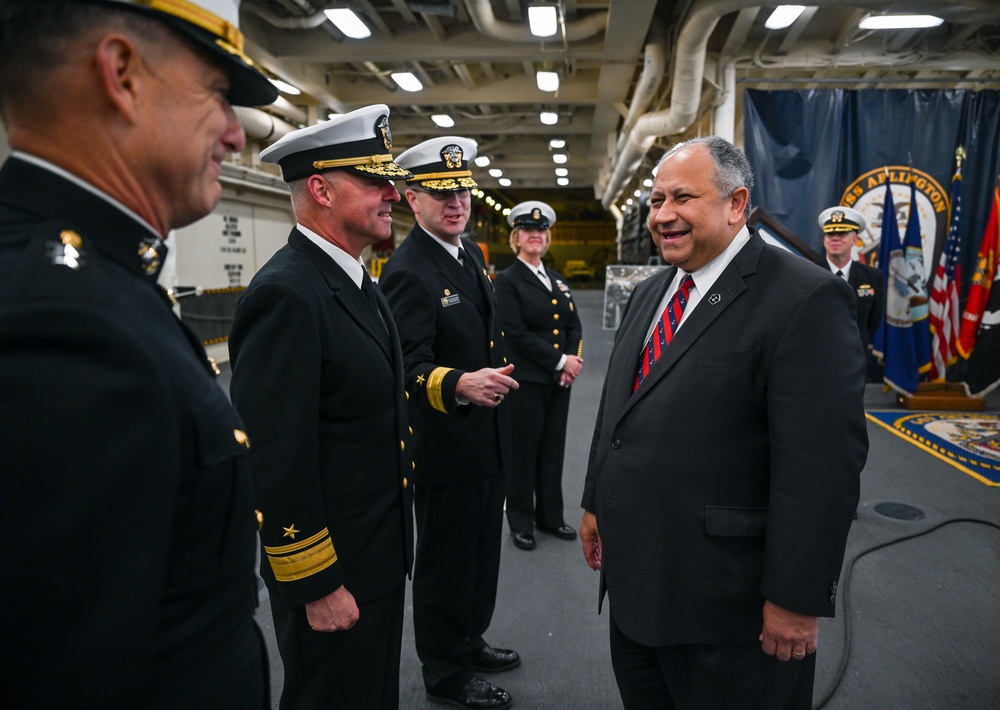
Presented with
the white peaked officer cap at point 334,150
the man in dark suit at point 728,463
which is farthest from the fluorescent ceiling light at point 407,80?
the man in dark suit at point 728,463

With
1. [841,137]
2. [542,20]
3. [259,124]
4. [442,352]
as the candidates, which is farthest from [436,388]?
[259,124]

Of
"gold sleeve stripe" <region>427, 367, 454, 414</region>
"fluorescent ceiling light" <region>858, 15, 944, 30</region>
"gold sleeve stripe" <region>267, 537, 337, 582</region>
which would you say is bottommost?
"gold sleeve stripe" <region>267, 537, 337, 582</region>

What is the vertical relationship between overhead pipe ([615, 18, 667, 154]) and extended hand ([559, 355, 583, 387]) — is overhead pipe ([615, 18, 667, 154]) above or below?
above

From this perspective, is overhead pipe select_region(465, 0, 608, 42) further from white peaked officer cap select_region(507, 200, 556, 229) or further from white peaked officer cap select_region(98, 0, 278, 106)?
white peaked officer cap select_region(98, 0, 278, 106)

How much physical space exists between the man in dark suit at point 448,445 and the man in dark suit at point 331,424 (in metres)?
0.45

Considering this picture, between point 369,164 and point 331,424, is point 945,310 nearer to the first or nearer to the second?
point 369,164

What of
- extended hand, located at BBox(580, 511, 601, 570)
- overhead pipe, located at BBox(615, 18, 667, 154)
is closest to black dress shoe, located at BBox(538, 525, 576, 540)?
extended hand, located at BBox(580, 511, 601, 570)

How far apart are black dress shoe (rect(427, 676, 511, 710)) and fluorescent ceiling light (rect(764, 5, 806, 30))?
5.80 metres

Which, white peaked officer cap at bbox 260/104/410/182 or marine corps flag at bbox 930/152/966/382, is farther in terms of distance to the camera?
marine corps flag at bbox 930/152/966/382

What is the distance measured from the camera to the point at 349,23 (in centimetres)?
624

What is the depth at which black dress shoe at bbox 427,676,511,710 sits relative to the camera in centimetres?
209

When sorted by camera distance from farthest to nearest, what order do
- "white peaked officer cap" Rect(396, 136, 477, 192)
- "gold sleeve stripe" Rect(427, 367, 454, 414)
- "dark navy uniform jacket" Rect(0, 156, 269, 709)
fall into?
"white peaked officer cap" Rect(396, 136, 477, 192), "gold sleeve stripe" Rect(427, 367, 454, 414), "dark navy uniform jacket" Rect(0, 156, 269, 709)

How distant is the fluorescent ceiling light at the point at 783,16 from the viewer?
5.29 meters

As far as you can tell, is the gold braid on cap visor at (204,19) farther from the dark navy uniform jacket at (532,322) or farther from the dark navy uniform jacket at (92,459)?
the dark navy uniform jacket at (532,322)
